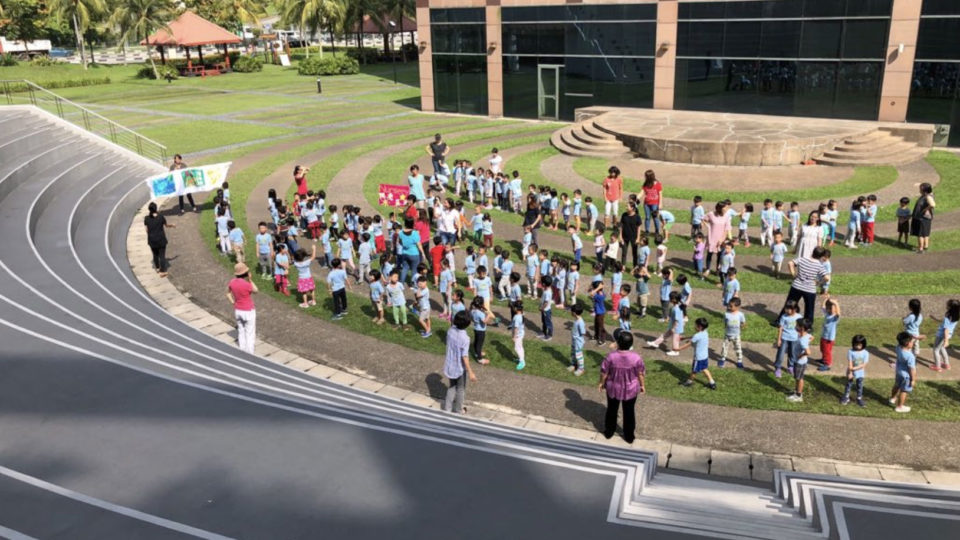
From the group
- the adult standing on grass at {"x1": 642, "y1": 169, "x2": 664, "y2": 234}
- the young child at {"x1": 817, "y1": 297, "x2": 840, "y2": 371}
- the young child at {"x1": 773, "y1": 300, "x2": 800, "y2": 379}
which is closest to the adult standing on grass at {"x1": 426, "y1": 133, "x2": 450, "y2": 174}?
the adult standing on grass at {"x1": 642, "y1": 169, "x2": 664, "y2": 234}

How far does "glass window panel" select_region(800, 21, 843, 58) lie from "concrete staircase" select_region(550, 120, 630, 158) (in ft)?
28.4

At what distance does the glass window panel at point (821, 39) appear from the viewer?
27750 millimetres

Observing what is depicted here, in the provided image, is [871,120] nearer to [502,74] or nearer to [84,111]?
[502,74]

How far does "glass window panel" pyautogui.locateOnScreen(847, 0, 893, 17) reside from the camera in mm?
26547

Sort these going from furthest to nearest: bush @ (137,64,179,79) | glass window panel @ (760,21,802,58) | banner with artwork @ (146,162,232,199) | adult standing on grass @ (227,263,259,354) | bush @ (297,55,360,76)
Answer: bush @ (297,55,360,76), bush @ (137,64,179,79), glass window panel @ (760,21,802,58), banner with artwork @ (146,162,232,199), adult standing on grass @ (227,263,259,354)

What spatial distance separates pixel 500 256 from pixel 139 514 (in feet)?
30.0

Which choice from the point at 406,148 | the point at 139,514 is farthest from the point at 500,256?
the point at 406,148

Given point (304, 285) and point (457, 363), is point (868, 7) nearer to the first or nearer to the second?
point (304, 285)

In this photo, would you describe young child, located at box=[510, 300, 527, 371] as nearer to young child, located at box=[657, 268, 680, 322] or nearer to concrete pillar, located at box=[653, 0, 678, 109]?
young child, located at box=[657, 268, 680, 322]

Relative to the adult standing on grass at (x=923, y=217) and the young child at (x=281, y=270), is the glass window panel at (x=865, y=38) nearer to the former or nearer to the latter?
the adult standing on grass at (x=923, y=217)

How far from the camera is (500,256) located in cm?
1376

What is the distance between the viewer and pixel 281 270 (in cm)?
1486

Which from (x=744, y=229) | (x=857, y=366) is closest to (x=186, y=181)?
(x=744, y=229)

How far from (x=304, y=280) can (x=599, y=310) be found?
5.96m
